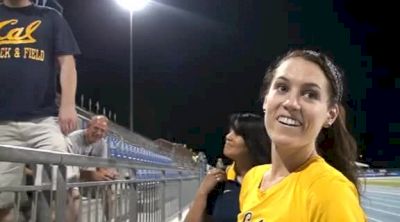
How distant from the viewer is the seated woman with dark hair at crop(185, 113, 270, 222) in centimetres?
311

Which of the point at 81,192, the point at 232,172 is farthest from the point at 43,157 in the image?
the point at 232,172

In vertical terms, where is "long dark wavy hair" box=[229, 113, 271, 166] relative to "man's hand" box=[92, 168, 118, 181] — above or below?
above

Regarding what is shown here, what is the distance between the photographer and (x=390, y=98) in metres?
57.3

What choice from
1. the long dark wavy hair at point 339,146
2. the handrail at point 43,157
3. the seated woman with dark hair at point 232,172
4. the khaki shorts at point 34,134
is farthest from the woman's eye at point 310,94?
the khaki shorts at point 34,134

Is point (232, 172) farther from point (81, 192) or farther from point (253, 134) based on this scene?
point (81, 192)

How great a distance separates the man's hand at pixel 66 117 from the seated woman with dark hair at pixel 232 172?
94 centimetres

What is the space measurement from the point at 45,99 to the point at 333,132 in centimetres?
223

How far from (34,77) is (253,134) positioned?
1.40 metres

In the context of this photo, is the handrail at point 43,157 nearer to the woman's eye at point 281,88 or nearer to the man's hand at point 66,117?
the man's hand at point 66,117

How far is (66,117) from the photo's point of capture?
11.4ft

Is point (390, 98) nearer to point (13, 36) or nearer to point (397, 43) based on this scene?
point (397, 43)

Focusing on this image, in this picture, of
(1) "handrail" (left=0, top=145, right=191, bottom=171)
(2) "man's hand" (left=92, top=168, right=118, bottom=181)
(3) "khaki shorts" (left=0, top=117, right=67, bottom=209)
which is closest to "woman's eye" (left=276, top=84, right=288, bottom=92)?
(1) "handrail" (left=0, top=145, right=191, bottom=171)

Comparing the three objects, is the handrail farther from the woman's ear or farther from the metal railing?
the woman's ear

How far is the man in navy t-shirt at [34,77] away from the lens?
338 cm
